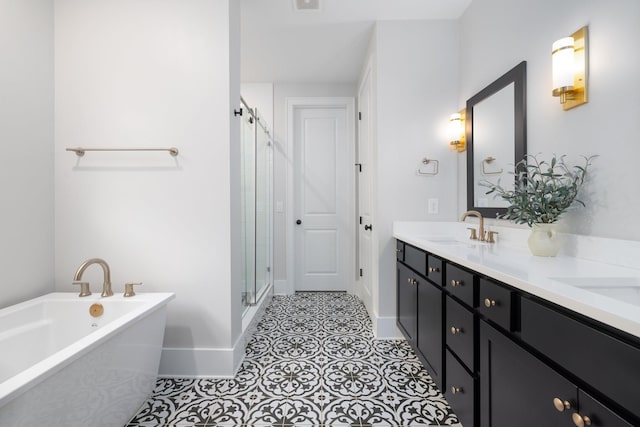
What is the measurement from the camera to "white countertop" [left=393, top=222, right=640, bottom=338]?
2.19 ft

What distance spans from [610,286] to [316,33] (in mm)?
2631

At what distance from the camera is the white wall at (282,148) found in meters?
3.68

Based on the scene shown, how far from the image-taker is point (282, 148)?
3686 millimetres

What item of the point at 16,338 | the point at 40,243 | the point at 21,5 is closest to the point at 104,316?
the point at 16,338

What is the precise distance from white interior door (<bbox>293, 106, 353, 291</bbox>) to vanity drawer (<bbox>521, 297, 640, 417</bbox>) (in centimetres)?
286

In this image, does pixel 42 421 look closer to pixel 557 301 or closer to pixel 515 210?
pixel 557 301

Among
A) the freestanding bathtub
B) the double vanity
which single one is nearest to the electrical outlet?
the double vanity

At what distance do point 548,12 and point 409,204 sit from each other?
1.39 meters

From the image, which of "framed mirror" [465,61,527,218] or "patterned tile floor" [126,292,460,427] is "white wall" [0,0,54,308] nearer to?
"patterned tile floor" [126,292,460,427]

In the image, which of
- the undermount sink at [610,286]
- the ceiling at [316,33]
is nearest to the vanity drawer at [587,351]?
the undermount sink at [610,286]

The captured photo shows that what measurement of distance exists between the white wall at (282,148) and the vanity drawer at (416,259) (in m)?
1.81

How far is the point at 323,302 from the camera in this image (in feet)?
11.1

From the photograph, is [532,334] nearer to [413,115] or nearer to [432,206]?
[432,206]

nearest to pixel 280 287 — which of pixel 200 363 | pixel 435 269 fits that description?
pixel 200 363
